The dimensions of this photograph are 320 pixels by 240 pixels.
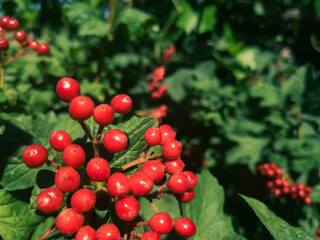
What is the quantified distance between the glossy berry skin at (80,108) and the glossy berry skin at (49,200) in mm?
282

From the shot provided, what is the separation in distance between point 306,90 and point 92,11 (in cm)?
224

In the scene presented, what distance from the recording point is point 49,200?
86 centimetres

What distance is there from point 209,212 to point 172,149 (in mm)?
763

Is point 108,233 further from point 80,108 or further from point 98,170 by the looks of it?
point 80,108

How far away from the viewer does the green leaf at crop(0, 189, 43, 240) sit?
46.9 inches

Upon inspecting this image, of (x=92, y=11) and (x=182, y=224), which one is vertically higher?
(x=92, y=11)

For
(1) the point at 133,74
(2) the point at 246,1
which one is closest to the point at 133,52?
(1) the point at 133,74

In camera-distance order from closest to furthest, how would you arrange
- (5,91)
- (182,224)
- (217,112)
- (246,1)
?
(182,224), (5,91), (217,112), (246,1)

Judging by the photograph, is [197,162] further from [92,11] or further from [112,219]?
[92,11]

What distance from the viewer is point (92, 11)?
7.62 feet

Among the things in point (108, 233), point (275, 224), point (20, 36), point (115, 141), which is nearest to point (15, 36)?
point (20, 36)

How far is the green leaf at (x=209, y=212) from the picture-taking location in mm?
1454

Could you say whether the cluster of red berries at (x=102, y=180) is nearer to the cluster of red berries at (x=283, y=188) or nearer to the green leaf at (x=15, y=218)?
the green leaf at (x=15, y=218)

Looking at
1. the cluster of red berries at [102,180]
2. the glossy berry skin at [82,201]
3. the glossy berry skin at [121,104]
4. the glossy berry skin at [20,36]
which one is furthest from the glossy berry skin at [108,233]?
the glossy berry skin at [20,36]
